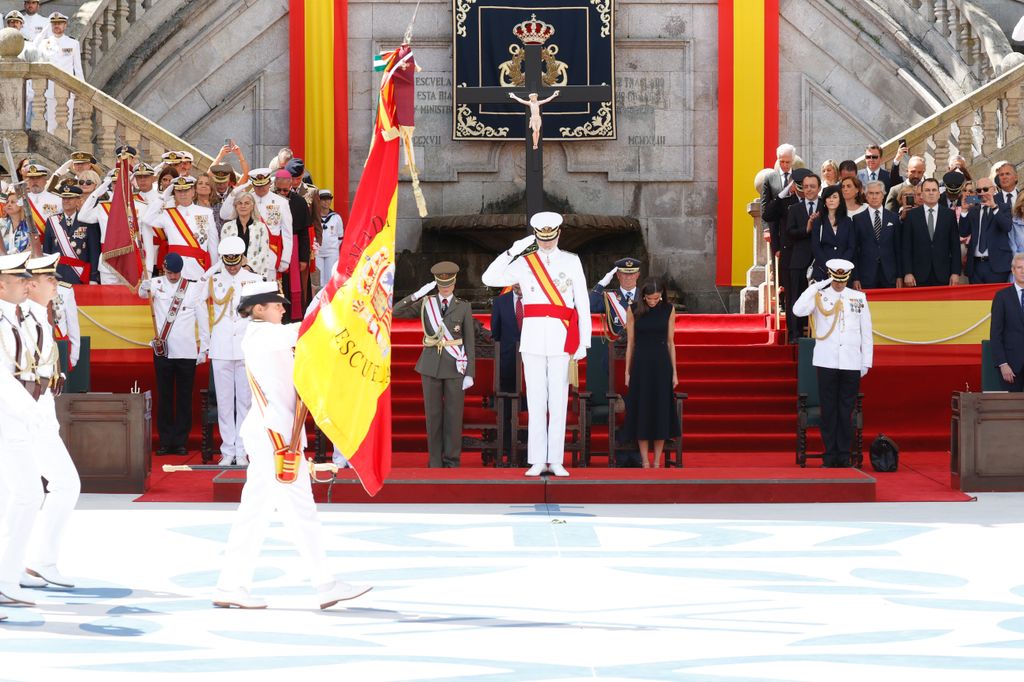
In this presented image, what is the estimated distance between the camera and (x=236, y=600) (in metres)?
7.98

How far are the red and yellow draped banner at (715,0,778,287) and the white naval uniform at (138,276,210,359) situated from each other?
30.4ft

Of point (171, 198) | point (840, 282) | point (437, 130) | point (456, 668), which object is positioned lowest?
point (456, 668)

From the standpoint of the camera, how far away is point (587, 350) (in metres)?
13.7

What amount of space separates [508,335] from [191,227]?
3.27 m

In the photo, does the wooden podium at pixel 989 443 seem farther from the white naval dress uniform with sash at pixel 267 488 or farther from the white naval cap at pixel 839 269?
the white naval dress uniform with sash at pixel 267 488

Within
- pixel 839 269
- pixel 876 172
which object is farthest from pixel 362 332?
pixel 876 172

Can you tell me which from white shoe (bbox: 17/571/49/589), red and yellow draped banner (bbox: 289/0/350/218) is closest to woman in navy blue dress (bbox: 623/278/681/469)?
white shoe (bbox: 17/571/49/589)

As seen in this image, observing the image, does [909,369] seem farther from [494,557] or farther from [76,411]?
[76,411]

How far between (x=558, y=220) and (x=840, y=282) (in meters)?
2.58

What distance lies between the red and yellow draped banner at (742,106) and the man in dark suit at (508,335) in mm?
8302

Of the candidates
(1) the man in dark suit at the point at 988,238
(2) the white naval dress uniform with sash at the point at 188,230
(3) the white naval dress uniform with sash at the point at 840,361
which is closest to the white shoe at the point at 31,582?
(2) the white naval dress uniform with sash at the point at 188,230

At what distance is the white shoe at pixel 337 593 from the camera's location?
8016 millimetres

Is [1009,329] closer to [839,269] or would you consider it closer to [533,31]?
[839,269]

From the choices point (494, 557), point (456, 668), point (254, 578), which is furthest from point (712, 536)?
point (456, 668)
